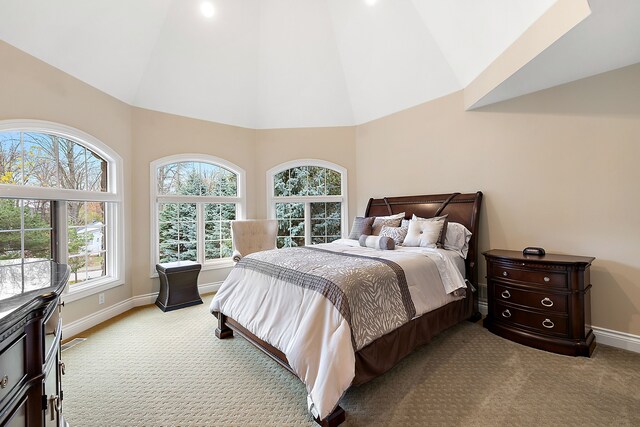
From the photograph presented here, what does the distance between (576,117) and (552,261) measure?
150cm

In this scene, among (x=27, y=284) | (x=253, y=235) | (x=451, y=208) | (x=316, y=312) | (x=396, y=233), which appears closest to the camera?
(x=27, y=284)

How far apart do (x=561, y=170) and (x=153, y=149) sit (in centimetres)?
507

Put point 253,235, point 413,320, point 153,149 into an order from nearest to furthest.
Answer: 1. point 413,320
2. point 153,149
3. point 253,235

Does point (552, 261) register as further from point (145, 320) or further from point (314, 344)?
point (145, 320)

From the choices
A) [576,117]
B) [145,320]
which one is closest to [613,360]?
[576,117]

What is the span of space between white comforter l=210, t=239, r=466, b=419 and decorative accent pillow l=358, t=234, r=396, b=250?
0.40ft

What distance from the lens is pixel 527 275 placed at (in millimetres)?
2709

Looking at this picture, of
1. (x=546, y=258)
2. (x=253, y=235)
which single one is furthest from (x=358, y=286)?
(x=253, y=235)

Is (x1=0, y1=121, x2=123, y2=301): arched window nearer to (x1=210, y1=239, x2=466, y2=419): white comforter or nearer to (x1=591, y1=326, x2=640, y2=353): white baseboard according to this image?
(x1=210, y1=239, x2=466, y2=419): white comforter

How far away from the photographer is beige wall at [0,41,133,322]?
2.60m

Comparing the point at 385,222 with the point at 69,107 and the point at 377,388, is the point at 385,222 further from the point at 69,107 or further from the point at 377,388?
the point at 69,107

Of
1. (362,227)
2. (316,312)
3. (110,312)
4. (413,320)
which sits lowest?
(110,312)

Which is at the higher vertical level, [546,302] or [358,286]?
[358,286]

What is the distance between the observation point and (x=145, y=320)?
3467 mm
